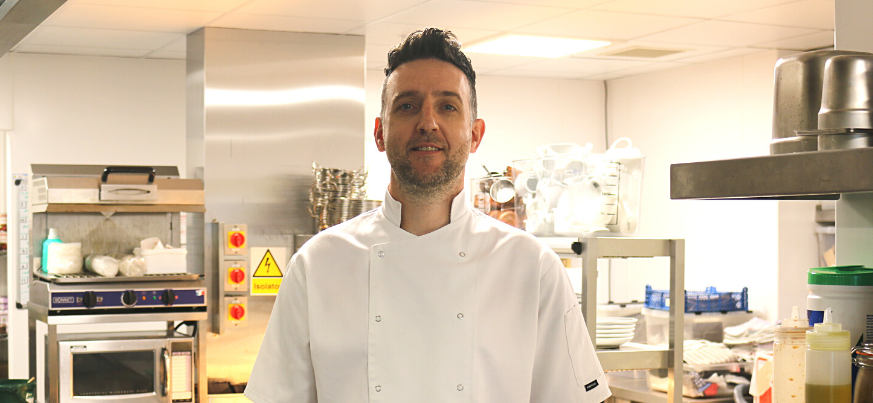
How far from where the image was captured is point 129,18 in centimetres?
422

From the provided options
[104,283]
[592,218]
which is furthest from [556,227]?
[104,283]

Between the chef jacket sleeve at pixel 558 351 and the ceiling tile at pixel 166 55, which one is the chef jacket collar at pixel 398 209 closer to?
the chef jacket sleeve at pixel 558 351

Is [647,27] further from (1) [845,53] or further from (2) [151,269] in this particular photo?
(1) [845,53]

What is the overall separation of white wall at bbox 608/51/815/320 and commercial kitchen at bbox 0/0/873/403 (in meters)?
0.01

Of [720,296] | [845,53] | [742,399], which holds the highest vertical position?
[845,53]

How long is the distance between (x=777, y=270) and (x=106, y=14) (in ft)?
12.9

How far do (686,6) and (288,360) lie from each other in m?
3.08

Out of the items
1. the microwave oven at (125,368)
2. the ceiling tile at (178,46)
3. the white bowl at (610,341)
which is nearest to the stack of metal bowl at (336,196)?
the microwave oven at (125,368)

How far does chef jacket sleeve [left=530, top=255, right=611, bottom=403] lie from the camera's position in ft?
4.88

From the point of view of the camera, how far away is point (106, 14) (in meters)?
4.14

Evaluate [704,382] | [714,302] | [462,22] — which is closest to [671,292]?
[704,382]

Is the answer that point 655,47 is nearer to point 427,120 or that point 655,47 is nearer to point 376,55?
point 376,55

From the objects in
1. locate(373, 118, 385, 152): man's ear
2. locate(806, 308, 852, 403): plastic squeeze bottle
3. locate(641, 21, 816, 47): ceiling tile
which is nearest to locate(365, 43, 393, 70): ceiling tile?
locate(641, 21, 816, 47): ceiling tile

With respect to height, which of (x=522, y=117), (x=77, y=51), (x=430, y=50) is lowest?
(x=430, y=50)
